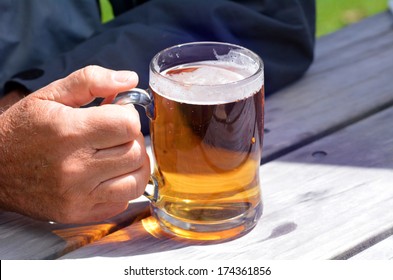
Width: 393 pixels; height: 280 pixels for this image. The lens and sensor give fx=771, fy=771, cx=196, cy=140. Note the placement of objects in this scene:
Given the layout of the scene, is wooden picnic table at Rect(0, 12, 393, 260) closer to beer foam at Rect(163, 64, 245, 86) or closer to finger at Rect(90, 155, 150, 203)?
finger at Rect(90, 155, 150, 203)

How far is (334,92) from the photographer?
1719 millimetres

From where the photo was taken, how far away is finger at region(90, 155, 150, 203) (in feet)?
3.96

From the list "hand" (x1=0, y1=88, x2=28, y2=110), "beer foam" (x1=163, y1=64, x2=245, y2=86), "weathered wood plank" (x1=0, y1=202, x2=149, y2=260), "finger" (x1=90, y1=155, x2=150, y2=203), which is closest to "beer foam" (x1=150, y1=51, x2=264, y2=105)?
"beer foam" (x1=163, y1=64, x2=245, y2=86)

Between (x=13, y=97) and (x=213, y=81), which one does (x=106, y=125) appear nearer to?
(x=213, y=81)

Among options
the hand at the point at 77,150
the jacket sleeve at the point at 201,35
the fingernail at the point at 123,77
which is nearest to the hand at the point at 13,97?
the jacket sleeve at the point at 201,35

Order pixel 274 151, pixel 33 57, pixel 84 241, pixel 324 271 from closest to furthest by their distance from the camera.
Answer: pixel 324 271 < pixel 84 241 < pixel 274 151 < pixel 33 57

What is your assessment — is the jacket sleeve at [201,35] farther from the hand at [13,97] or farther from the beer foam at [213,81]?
the beer foam at [213,81]

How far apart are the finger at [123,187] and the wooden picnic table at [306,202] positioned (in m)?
0.07

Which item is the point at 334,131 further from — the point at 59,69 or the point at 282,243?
the point at 59,69

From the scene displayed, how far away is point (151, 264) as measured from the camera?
117cm

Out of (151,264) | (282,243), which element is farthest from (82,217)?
(282,243)

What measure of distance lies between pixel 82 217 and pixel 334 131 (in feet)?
1.89

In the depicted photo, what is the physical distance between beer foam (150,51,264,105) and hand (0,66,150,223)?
2.7 inches

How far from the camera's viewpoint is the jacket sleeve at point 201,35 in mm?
1600
